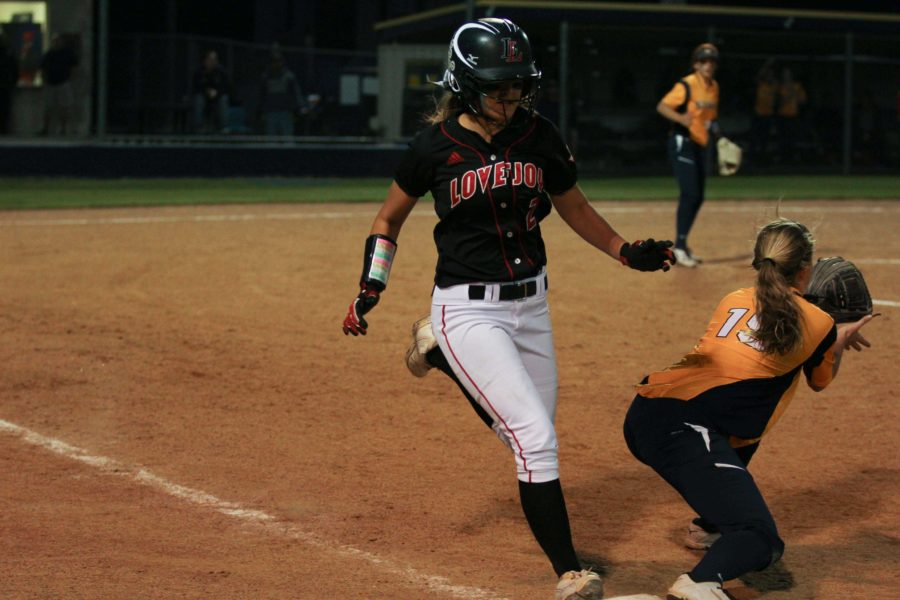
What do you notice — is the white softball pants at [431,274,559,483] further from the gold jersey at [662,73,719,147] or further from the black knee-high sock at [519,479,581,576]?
the gold jersey at [662,73,719,147]

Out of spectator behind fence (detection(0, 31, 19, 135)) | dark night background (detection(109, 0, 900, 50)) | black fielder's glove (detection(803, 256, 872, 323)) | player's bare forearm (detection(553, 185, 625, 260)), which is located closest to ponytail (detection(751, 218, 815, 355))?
black fielder's glove (detection(803, 256, 872, 323))

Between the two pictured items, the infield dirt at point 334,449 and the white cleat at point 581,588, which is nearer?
the white cleat at point 581,588

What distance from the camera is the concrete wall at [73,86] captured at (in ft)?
78.1

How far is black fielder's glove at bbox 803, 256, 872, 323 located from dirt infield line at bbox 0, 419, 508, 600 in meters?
1.64

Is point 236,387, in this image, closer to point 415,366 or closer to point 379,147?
point 415,366

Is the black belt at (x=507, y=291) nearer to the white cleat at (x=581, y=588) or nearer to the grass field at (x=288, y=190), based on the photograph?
the white cleat at (x=581, y=588)

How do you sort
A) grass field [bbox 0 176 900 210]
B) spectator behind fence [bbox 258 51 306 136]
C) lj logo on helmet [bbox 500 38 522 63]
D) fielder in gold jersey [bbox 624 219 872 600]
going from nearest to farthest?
fielder in gold jersey [bbox 624 219 872 600] → lj logo on helmet [bbox 500 38 522 63] → grass field [bbox 0 176 900 210] → spectator behind fence [bbox 258 51 306 136]

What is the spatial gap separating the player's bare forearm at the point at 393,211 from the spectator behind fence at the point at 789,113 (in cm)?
2317

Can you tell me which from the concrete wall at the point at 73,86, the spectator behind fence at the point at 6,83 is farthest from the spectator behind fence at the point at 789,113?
the spectator behind fence at the point at 6,83

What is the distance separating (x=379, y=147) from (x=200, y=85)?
347 cm

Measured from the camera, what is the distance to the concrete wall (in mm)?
23797

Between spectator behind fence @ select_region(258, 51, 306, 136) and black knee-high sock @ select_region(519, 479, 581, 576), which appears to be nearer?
black knee-high sock @ select_region(519, 479, 581, 576)

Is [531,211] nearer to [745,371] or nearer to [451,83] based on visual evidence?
[451,83]

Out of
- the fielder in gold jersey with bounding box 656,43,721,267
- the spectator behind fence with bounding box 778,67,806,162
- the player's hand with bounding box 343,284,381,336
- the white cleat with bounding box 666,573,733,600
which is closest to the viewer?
the white cleat with bounding box 666,573,733,600
